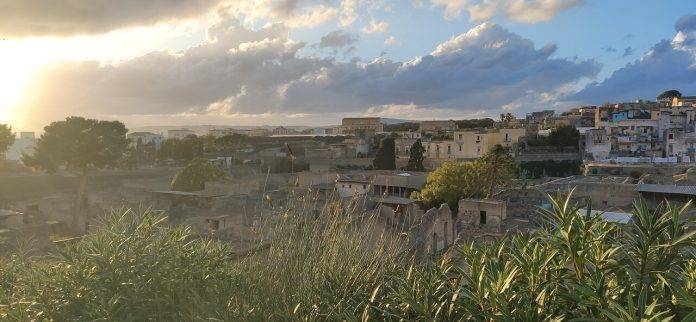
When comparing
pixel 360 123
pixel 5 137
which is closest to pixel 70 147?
pixel 5 137

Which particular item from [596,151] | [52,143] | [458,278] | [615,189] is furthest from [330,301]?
[596,151]

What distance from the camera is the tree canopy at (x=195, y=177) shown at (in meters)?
27.2

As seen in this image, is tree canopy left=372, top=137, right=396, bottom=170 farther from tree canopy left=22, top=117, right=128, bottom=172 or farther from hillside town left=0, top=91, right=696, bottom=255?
tree canopy left=22, top=117, right=128, bottom=172

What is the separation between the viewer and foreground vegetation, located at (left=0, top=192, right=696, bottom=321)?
7.67 feet

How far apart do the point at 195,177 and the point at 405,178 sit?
11.1 m

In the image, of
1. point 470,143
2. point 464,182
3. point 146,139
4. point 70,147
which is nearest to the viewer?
point 464,182

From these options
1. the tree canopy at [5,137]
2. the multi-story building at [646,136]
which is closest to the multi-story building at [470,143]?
the multi-story building at [646,136]

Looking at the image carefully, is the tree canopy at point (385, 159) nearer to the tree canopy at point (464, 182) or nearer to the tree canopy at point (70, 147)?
the tree canopy at point (464, 182)

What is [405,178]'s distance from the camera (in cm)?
2848

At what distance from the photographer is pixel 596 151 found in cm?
4072

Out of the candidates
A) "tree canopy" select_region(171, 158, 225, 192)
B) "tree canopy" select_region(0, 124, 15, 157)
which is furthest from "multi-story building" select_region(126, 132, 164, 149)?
"tree canopy" select_region(171, 158, 225, 192)

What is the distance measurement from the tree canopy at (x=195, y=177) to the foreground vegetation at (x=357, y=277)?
76.2 ft

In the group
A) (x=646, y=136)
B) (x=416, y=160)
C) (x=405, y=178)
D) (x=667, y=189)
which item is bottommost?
(x=405, y=178)

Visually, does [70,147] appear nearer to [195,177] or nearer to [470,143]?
[195,177]
